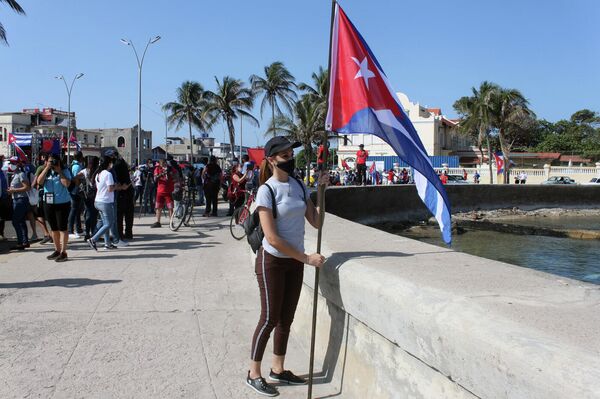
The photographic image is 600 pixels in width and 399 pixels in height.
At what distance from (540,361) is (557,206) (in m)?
28.9

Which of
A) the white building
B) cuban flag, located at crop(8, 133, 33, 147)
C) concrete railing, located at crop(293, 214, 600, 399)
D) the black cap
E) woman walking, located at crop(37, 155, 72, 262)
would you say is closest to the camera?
concrete railing, located at crop(293, 214, 600, 399)

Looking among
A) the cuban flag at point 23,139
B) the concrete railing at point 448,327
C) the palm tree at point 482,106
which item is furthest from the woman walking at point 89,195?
the palm tree at point 482,106

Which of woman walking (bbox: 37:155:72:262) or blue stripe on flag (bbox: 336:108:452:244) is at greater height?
blue stripe on flag (bbox: 336:108:452:244)

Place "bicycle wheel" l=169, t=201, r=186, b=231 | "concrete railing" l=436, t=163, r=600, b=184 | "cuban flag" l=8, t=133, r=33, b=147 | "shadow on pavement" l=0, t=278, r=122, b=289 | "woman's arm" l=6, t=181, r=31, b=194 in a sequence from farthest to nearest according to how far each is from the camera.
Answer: "concrete railing" l=436, t=163, r=600, b=184
"cuban flag" l=8, t=133, r=33, b=147
"bicycle wheel" l=169, t=201, r=186, b=231
"woman's arm" l=6, t=181, r=31, b=194
"shadow on pavement" l=0, t=278, r=122, b=289

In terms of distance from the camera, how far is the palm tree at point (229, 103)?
56969mm

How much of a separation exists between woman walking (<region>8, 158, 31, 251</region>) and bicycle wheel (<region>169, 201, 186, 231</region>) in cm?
318

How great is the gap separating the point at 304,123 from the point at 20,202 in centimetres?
4496

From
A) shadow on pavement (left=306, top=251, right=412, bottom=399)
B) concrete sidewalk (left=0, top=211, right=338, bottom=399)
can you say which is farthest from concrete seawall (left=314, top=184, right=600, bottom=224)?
shadow on pavement (left=306, top=251, right=412, bottom=399)

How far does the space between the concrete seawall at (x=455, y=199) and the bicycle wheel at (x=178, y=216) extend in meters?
5.64

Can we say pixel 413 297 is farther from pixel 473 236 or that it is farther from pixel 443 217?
pixel 473 236

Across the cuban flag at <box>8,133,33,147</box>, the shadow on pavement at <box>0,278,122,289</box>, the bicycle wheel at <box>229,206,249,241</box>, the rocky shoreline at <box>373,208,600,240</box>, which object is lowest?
the rocky shoreline at <box>373,208,600,240</box>

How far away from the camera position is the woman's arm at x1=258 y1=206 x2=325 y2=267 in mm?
3549

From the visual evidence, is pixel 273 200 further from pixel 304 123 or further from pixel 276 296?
pixel 304 123

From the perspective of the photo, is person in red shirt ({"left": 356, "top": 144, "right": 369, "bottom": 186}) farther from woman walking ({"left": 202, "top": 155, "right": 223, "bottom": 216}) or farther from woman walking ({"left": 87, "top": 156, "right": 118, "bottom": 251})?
woman walking ({"left": 87, "top": 156, "right": 118, "bottom": 251})
